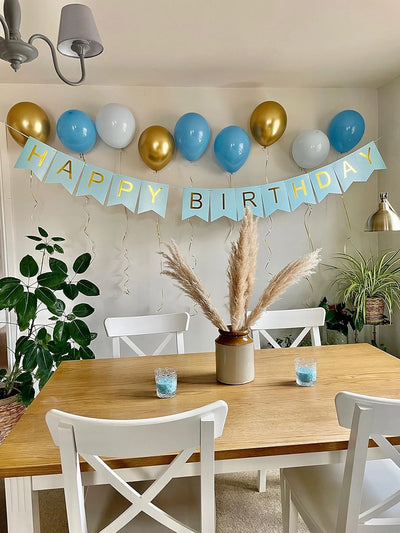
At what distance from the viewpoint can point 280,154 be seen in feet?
10.1

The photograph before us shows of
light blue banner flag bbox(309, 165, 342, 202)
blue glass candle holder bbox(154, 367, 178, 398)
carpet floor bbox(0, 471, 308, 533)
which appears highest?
light blue banner flag bbox(309, 165, 342, 202)

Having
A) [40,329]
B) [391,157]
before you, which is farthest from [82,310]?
[391,157]

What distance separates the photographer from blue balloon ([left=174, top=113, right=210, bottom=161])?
273 cm

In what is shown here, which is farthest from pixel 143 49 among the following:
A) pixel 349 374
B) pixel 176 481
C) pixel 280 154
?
pixel 176 481

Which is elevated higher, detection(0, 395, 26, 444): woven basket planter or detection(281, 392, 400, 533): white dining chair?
detection(281, 392, 400, 533): white dining chair

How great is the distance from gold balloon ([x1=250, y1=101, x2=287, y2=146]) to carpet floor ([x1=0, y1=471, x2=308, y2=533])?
2131mm

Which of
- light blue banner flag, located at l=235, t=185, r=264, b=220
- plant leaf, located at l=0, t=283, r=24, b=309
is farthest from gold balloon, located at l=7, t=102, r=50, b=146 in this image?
light blue banner flag, located at l=235, t=185, r=264, b=220

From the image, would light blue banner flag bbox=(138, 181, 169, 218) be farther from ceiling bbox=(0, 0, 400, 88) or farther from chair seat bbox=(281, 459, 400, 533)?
chair seat bbox=(281, 459, 400, 533)

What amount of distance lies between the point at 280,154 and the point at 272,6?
126cm

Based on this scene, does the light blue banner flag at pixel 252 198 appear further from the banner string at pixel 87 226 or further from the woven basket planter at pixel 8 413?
the woven basket planter at pixel 8 413

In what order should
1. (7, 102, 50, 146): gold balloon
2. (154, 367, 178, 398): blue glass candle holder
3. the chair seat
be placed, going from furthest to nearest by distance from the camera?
(7, 102, 50, 146): gold balloon → (154, 367, 178, 398): blue glass candle holder → the chair seat

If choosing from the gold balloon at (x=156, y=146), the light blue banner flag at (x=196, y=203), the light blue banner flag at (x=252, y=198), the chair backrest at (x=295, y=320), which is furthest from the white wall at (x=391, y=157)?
the gold balloon at (x=156, y=146)

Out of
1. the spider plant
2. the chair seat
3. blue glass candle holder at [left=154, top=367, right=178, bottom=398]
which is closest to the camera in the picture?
the chair seat

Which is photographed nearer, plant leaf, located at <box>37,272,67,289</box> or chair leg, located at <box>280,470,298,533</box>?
chair leg, located at <box>280,470,298,533</box>
